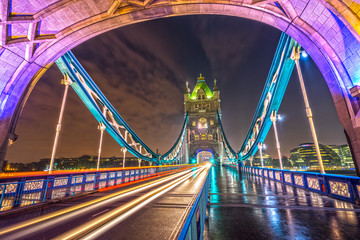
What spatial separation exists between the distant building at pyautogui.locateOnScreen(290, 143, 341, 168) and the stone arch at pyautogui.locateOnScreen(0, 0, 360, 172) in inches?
5001

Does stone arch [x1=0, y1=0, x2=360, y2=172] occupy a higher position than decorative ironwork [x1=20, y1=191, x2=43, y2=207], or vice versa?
stone arch [x1=0, y1=0, x2=360, y2=172]

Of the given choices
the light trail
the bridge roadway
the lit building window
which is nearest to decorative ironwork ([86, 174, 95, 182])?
the bridge roadway

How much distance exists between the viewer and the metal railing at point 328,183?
5.33m

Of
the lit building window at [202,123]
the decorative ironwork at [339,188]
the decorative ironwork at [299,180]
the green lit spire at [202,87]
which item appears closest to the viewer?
the decorative ironwork at [339,188]

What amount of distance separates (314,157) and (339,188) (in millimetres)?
142807

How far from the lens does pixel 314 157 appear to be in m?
112

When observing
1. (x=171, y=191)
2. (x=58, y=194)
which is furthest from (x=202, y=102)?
(x=58, y=194)

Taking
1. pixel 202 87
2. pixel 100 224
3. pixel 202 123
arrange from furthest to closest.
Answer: pixel 202 87, pixel 202 123, pixel 100 224

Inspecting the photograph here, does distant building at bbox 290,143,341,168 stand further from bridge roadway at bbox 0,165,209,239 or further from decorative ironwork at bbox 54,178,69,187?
decorative ironwork at bbox 54,178,69,187

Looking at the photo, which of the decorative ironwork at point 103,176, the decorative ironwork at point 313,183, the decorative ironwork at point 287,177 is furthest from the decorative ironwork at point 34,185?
the decorative ironwork at point 287,177

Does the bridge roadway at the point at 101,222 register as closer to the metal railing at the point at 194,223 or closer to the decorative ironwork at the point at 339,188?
the metal railing at the point at 194,223

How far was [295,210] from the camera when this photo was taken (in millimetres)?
4703

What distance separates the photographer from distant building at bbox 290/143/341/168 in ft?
334

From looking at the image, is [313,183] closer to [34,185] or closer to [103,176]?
[34,185]
